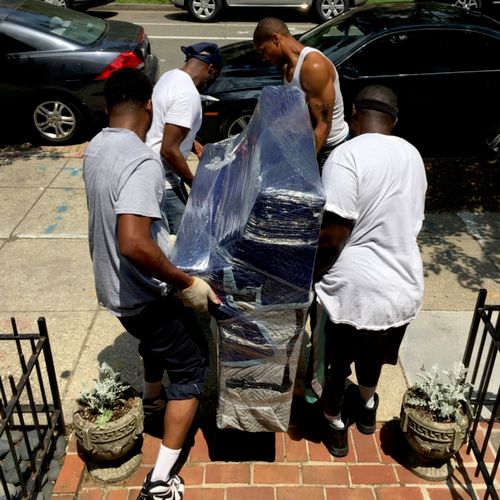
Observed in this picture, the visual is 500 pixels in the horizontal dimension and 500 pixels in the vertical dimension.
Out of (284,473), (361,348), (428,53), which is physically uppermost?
(428,53)

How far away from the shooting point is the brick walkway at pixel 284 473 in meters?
2.94

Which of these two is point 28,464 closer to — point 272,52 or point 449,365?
point 449,365

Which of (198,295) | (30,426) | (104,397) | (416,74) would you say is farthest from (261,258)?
(416,74)

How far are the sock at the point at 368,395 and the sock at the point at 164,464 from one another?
1.06 m

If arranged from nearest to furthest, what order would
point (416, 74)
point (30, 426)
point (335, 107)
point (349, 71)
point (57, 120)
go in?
point (30, 426)
point (335, 107)
point (349, 71)
point (416, 74)
point (57, 120)

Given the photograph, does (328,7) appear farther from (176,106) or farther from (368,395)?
(368,395)

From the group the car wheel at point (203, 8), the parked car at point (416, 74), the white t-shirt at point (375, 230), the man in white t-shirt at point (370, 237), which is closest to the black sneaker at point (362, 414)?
the man in white t-shirt at point (370, 237)

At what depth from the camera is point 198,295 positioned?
255 centimetres

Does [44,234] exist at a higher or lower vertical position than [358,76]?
lower

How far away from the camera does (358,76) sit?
21.1 ft

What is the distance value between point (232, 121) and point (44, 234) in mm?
2555

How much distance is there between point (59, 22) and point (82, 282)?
4.36 m

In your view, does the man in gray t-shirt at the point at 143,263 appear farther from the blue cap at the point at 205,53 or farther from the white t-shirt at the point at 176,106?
the blue cap at the point at 205,53

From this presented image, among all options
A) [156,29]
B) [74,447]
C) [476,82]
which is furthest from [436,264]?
[156,29]
